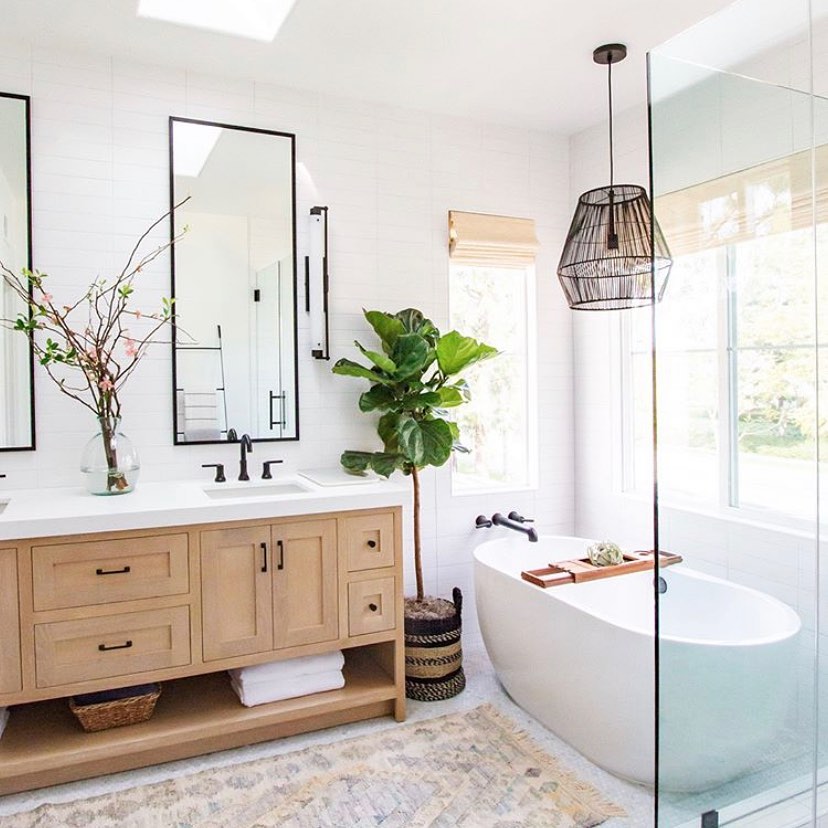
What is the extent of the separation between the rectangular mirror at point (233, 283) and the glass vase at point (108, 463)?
0.35 meters

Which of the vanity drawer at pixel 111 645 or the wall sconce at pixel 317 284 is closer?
the vanity drawer at pixel 111 645

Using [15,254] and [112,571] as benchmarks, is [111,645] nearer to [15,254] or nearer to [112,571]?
[112,571]

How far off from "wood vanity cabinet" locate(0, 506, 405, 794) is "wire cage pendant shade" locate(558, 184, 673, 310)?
4.16 ft

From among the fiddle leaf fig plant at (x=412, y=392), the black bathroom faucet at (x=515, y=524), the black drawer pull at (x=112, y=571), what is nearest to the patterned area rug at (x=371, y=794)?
the black drawer pull at (x=112, y=571)

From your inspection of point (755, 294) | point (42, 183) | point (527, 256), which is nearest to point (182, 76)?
point (42, 183)

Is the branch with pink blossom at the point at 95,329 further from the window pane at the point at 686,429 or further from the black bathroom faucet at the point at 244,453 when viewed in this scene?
the window pane at the point at 686,429

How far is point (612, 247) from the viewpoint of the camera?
2.91m

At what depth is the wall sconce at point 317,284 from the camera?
3.39 m

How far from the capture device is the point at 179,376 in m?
3.19

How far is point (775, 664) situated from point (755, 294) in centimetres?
98

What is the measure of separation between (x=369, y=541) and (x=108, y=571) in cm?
97

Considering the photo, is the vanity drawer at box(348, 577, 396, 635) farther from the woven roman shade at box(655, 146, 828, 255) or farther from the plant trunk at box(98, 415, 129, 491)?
the woven roman shade at box(655, 146, 828, 255)

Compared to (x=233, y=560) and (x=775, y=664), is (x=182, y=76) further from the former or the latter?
(x=775, y=664)

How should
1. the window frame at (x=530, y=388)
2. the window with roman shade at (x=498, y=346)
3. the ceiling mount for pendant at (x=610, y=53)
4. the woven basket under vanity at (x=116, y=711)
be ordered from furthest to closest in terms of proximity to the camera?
the window frame at (x=530, y=388), the window with roman shade at (x=498, y=346), the ceiling mount for pendant at (x=610, y=53), the woven basket under vanity at (x=116, y=711)
